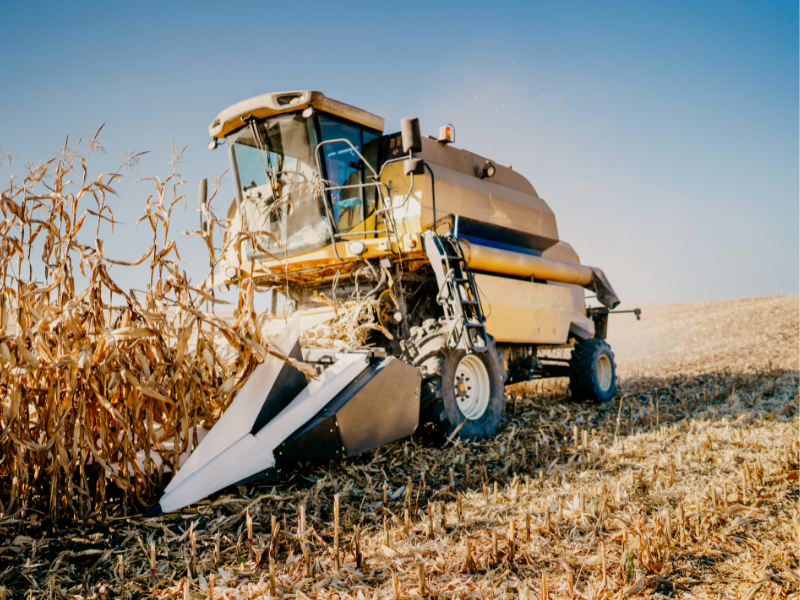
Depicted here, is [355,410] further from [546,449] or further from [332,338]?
[546,449]

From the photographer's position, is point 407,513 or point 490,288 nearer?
point 407,513

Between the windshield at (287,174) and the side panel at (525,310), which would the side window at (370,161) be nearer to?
the windshield at (287,174)

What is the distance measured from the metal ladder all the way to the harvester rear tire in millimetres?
106

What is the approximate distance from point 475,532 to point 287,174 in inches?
144

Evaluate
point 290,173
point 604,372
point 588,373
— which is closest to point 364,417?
point 290,173

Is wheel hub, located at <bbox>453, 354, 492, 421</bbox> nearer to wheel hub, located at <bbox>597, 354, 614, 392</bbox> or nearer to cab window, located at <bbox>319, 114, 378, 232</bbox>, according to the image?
cab window, located at <bbox>319, 114, 378, 232</bbox>

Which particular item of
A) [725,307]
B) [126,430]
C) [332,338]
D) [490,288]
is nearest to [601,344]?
[490,288]

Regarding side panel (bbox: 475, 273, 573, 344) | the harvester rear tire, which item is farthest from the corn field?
side panel (bbox: 475, 273, 573, 344)

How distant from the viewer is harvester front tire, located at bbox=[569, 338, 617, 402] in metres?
6.41

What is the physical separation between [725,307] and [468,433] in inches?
762

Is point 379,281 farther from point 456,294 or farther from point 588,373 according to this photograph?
point 588,373

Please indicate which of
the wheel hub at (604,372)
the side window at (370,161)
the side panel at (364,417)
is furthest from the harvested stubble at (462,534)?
the wheel hub at (604,372)

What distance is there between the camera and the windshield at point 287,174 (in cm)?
490

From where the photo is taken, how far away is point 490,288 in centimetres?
550
